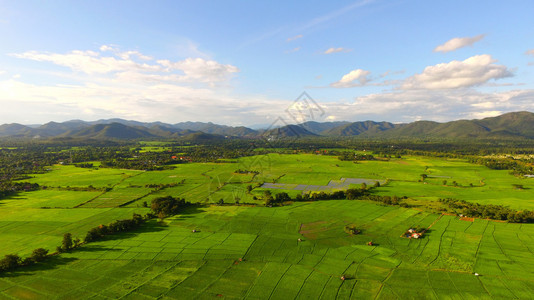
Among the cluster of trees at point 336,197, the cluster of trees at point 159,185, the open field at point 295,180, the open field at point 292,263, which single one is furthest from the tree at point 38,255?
the cluster of trees at point 159,185

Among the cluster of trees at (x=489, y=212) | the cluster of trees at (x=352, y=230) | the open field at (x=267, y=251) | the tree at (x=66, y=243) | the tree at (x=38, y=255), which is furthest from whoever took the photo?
the cluster of trees at (x=489, y=212)

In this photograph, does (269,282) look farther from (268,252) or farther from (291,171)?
(291,171)

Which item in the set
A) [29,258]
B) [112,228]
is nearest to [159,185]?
[112,228]

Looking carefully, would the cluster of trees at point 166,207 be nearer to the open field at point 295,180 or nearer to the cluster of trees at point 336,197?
the open field at point 295,180

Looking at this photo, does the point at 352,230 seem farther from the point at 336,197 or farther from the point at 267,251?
the point at 336,197

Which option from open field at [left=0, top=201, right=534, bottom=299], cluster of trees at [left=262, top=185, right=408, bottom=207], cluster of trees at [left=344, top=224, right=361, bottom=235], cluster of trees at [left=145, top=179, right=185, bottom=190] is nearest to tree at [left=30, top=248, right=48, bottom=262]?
open field at [left=0, top=201, right=534, bottom=299]
